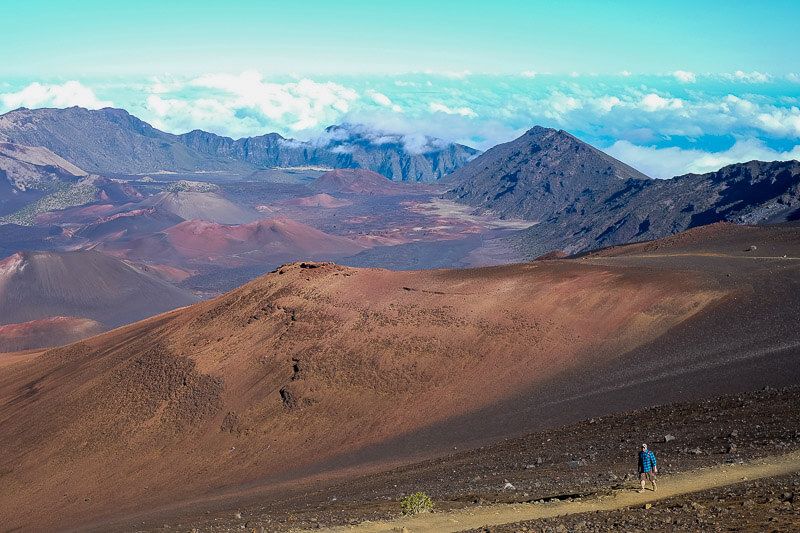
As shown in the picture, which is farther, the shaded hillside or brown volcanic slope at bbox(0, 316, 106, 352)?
the shaded hillside

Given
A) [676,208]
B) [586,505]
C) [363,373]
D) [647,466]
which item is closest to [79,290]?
[363,373]

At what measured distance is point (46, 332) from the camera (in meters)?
91.9

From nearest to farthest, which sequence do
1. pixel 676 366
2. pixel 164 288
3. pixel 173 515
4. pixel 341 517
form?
pixel 341 517 → pixel 173 515 → pixel 676 366 → pixel 164 288

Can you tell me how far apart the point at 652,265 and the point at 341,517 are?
34162mm

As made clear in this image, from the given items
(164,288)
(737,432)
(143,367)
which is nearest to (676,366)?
(737,432)

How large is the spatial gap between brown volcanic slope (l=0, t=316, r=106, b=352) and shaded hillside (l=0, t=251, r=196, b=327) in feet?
24.6

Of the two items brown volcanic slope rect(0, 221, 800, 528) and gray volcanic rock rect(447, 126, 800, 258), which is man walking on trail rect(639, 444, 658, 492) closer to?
brown volcanic slope rect(0, 221, 800, 528)

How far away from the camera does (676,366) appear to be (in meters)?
35.1

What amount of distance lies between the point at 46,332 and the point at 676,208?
341 ft

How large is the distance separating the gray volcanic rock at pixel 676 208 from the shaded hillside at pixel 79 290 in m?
73.7

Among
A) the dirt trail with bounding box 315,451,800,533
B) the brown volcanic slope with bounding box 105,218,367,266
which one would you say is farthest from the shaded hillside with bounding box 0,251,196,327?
the dirt trail with bounding box 315,451,800,533

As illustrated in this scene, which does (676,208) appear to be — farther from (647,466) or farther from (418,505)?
(418,505)

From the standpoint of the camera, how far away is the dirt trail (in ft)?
58.3

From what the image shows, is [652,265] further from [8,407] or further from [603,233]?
[603,233]
